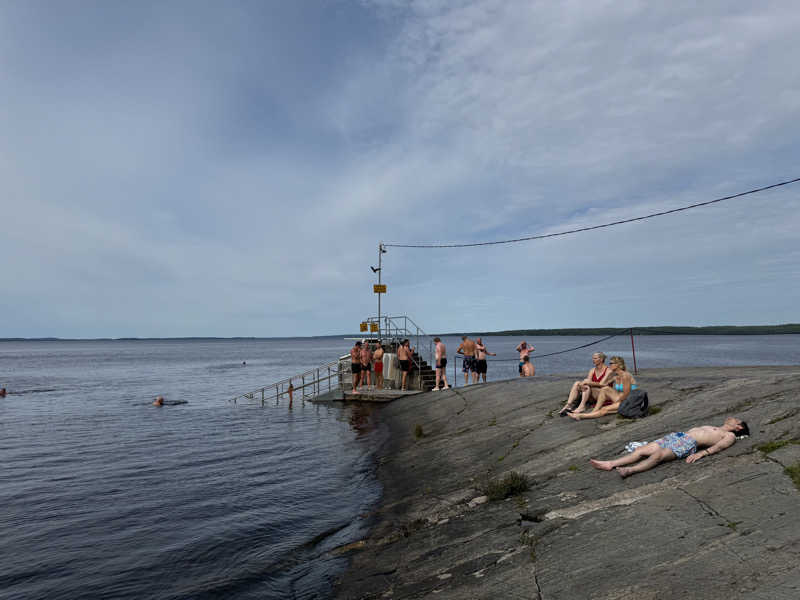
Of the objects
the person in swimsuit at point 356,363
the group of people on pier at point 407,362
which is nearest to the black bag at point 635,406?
the group of people on pier at point 407,362

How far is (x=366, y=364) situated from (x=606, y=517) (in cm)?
1965

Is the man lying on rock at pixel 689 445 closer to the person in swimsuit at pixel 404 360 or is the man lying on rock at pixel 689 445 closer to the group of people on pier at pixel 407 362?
the group of people on pier at pixel 407 362

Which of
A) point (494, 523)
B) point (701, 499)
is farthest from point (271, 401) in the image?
point (701, 499)

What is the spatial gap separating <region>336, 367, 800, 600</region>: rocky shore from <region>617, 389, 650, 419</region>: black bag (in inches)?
7.2

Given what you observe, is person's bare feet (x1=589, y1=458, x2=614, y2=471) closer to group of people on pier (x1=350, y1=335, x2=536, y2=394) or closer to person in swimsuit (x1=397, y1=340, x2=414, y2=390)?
group of people on pier (x1=350, y1=335, x2=536, y2=394)

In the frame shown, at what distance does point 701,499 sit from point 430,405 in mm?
12800

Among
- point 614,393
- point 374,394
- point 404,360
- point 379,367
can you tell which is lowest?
point 374,394

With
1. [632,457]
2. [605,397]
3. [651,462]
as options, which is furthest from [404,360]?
[651,462]

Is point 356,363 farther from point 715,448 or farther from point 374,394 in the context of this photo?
point 715,448

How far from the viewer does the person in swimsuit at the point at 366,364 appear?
81.3 feet

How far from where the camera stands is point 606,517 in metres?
5.67

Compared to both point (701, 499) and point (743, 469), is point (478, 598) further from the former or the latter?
point (743, 469)

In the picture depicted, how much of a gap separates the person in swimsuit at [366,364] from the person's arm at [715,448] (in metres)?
19.3

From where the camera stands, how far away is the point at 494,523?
261 inches
